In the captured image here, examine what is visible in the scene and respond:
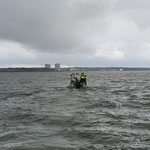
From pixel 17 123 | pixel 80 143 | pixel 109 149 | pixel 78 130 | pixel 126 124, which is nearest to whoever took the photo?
pixel 109 149

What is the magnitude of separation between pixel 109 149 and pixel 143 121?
13.4 feet

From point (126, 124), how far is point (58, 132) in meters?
3.34

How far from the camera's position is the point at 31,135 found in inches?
308

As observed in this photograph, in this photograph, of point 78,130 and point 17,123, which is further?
point 17,123

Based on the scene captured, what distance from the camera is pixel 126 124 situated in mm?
9273

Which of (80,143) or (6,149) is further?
(80,143)

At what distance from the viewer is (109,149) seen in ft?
20.7

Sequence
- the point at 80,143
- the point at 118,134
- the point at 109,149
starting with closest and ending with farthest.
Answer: the point at 109,149 < the point at 80,143 < the point at 118,134

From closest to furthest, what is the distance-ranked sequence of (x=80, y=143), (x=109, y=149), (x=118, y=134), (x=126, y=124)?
(x=109, y=149)
(x=80, y=143)
(x=118, y=134)
(x=126, y=124)

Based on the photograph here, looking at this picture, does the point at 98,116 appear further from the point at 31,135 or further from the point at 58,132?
the point at 31,135

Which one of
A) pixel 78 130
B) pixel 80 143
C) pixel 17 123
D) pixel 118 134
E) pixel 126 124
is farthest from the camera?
pixel 17 123

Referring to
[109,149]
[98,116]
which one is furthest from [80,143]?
[98,116]

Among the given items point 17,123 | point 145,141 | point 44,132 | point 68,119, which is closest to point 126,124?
point 145,141

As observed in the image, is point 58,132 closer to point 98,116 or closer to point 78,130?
point 78,130
